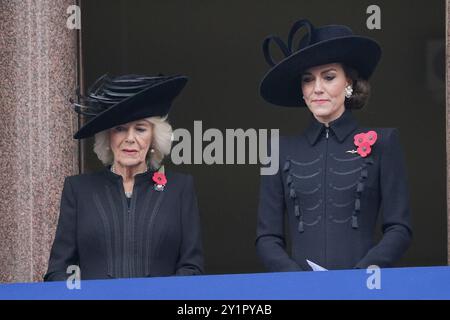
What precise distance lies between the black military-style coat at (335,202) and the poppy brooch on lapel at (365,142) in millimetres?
29

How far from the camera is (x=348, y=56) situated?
795 centimetres

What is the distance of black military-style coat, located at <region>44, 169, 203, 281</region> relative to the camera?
7926 millimetres

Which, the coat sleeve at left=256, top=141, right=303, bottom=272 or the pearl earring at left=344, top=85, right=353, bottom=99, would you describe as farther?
the pearl earring at left=344, top=85, right=353, bottom=99

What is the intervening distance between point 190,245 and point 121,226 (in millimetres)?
499

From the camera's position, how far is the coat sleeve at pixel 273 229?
7.80m

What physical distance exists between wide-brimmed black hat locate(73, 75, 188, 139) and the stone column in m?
1.32

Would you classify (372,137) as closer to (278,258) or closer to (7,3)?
(278,258)

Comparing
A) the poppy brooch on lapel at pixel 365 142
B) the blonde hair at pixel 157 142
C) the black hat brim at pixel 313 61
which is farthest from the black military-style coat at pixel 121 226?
the poppy brooch on lapel at pixel 365 142

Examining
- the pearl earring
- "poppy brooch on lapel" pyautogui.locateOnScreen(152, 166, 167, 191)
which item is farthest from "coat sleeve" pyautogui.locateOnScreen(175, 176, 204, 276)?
the pearl earring

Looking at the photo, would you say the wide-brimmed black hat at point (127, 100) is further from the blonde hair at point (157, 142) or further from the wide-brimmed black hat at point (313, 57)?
the wide-brimmed black hat at point (313, 57)

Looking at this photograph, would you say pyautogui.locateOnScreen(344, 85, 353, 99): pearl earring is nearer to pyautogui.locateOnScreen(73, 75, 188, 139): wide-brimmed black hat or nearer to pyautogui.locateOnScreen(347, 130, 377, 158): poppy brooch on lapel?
pyautogui.locateOnScreen(347, 130, 377, 158): poppy brooch on lapel

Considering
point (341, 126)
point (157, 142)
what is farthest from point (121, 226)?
point (341, 126)

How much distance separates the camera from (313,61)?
7.89 m

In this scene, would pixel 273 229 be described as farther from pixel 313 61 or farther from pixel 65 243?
pixel 65 243
